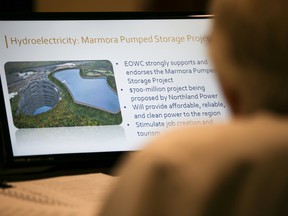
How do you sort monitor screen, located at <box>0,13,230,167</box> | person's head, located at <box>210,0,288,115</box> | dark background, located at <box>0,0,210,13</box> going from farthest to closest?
dark background, located at <box>0,0,210,13</box> < monitor screen, located at <box>0,13,230,167</box> < person's head, located at <box>210,0,288,115</box>

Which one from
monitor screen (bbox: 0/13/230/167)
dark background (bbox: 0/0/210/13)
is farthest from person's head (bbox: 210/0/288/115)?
dark background (bbox: 0/0/210/13)

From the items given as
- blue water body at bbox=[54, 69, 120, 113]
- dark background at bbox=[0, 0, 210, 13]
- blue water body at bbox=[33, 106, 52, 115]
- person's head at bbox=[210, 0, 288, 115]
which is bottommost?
person's head at bbox=[210, 0, 288, 115]

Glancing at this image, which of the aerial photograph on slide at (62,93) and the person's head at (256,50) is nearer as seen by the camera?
the person's head at (256,50)

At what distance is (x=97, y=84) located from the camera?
6.16 ft

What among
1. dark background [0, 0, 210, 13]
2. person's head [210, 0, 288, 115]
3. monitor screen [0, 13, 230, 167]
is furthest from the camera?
dark background [0, 0, 210, 13]

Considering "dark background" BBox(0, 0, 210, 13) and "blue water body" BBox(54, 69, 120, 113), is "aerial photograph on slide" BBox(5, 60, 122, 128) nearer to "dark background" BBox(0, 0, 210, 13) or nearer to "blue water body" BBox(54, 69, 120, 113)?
"blue water body" BBox(54, 69, 120, 113)

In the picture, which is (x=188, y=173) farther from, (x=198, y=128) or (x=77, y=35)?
(x=77, y=35)

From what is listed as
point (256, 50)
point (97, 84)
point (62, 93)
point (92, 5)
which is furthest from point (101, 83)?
point (92, 5)

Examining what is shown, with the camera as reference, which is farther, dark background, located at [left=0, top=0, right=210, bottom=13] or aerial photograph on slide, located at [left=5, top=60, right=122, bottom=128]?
dark background, located at [left=0, top=0, right=210, bottom=13]

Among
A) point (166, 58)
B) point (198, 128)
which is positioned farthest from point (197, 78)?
point (198, 128)

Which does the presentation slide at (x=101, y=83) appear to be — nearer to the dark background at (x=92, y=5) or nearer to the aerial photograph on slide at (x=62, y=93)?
the aerial photograph on slide at (x=62, y=93)

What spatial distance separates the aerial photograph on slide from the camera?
5.90 feet

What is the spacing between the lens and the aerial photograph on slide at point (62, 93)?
1.80 m

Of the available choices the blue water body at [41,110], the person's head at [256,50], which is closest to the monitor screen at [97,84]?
the blue water body at [41,110]
